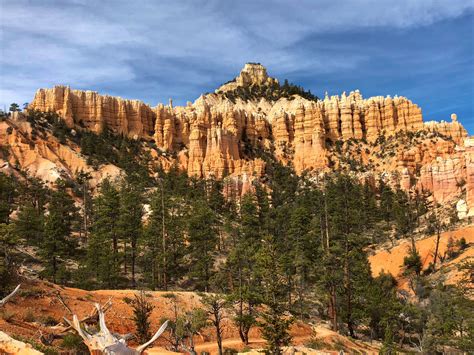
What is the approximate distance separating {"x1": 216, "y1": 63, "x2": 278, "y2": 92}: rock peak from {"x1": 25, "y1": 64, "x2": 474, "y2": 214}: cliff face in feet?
81.6

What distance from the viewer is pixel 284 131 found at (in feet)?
405

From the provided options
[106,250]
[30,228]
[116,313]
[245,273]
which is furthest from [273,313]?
[30,228]

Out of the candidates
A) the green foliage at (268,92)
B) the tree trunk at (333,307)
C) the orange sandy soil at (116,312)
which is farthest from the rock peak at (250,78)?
the orange sandy soil at (116,312)

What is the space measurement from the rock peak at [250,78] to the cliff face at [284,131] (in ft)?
81.6

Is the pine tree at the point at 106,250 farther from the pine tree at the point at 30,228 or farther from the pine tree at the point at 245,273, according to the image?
the pine tree at the point at 245,273

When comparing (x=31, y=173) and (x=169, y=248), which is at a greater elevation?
(x=31, y=173)

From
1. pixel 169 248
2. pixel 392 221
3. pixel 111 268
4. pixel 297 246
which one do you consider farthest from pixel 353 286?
pixel 392 221

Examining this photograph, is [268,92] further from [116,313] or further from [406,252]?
[116,313]

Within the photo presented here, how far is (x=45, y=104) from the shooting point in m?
101

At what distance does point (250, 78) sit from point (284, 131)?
46.0 metres

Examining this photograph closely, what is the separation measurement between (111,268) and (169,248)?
832 cm

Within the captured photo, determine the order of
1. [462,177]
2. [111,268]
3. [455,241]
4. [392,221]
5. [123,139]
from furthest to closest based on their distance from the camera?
[123,139]
[462,177]
[392,221]
[455,241]
[111,268]

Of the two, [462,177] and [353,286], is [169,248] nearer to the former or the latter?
[353,286]

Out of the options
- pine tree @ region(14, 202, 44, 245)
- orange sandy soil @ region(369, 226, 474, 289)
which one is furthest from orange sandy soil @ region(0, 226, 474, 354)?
orange sandy soil @ region(369, 226, 474, 289)
